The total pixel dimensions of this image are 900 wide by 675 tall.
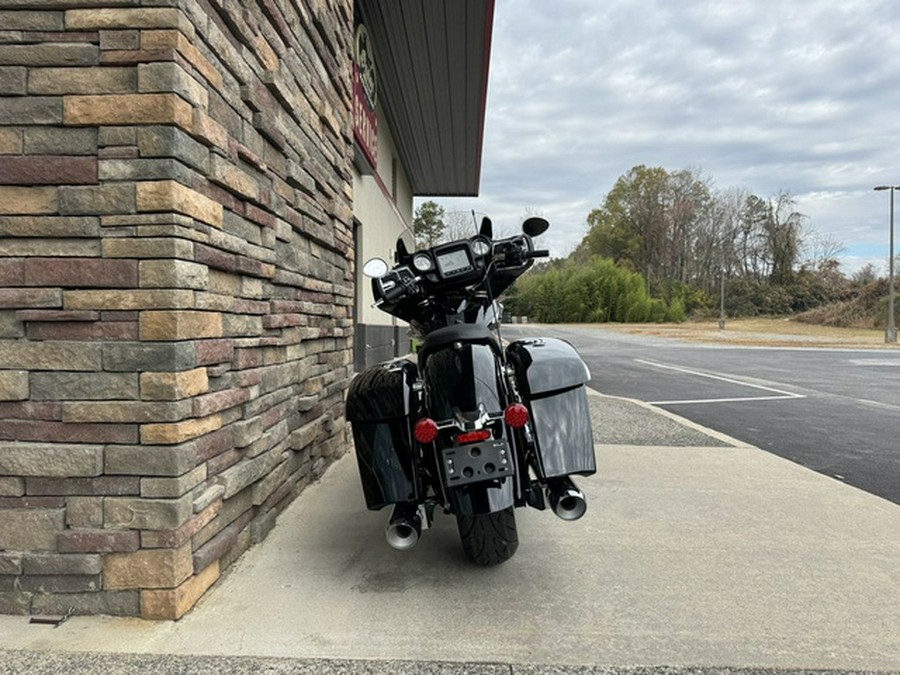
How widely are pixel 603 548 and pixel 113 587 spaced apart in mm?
2204

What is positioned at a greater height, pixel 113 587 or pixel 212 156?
pixel 212 156

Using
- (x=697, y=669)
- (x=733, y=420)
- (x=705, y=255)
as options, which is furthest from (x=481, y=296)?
(x=705, y=255)

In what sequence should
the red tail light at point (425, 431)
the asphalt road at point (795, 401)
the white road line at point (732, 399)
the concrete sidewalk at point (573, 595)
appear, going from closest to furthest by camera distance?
1. the concrete sidewalk at point (573, 595)
2. the red tail light at point (425, 431)
3. the asphalt road at point (795, 401)
4. the white road line at point (732, 399)

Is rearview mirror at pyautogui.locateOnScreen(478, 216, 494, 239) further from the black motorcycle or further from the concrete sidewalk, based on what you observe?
the concrete sidewalk

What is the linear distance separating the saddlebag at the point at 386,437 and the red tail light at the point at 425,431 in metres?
0.21

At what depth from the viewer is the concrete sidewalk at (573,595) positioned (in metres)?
2.10

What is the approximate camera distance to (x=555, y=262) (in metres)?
78.9

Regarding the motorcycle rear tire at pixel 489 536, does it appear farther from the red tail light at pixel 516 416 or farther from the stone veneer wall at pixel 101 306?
the stone veneer wall at pixel 101 306

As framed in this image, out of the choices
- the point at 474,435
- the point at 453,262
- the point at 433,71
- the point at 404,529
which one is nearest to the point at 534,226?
the point at 453,262

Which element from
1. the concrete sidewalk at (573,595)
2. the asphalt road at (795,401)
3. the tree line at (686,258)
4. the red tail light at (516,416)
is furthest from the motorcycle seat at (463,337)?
the tree line at (686,258)

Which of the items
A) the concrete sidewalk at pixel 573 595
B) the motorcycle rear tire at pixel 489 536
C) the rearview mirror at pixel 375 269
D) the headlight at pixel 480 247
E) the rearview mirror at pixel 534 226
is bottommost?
the concrete sidewalk at pixel 573 595

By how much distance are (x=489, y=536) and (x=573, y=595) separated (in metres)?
0.42

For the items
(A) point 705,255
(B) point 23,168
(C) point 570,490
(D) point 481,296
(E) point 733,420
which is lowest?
(E) point 733,420

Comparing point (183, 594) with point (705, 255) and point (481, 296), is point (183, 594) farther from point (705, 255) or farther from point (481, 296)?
point (705, 255)
